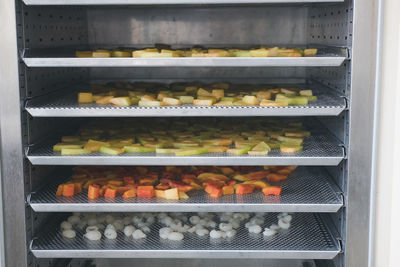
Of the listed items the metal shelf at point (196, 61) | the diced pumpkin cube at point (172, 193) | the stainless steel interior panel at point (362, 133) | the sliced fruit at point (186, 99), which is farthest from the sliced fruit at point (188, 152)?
the stainless steel interior panel at point (362, 133)

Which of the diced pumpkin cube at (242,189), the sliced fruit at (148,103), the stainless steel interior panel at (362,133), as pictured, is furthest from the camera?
the diced pumpkin cube at (242,189)

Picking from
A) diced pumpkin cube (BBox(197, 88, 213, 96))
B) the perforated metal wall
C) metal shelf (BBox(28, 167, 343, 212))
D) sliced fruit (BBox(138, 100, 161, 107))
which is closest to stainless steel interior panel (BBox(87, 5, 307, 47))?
the perforated metal wall

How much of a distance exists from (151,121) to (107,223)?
2.37 feet

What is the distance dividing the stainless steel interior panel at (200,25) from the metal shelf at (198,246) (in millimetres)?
1187

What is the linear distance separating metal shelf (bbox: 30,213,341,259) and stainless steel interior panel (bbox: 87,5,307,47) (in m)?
1.19

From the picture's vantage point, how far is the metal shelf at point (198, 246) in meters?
2.41

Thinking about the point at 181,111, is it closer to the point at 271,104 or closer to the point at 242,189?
the point at 271,104

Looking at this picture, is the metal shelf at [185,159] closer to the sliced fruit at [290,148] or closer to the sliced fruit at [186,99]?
the sliced fruit at [290,148]

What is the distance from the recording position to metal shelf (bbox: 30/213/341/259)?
2408 millimetres

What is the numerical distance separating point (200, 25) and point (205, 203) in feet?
4.18

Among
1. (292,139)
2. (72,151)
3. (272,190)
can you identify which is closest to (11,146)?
(72,151)

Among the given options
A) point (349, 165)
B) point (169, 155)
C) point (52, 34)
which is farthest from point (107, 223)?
point (349, 165)

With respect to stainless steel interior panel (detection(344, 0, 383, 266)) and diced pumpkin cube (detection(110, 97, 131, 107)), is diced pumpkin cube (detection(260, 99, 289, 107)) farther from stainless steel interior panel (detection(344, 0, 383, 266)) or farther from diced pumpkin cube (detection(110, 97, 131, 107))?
diced pumpkin cube (detection(110, 97, 131, 107))

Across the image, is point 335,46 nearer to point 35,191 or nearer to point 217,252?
point 217,252
